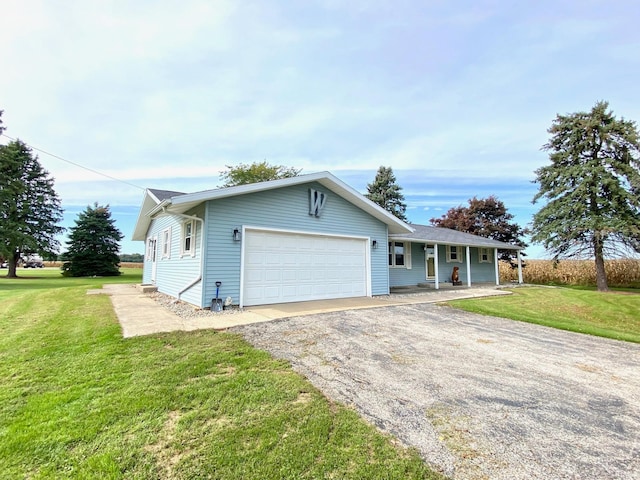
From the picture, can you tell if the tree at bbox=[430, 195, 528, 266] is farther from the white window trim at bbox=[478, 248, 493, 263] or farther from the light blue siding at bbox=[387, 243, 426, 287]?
the light blue siding at bbox=[387, 243, 426, 287]

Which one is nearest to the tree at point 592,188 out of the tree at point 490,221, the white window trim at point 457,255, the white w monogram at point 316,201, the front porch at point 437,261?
the front porch at point 437,261

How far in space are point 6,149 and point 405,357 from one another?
35.7 m

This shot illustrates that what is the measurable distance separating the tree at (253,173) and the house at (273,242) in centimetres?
2036

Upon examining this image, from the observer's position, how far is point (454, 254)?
1708 centimetres

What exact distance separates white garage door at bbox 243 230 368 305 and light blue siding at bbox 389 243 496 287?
14.6 feet

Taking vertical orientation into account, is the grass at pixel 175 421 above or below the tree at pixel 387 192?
below

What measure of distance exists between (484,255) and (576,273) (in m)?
7.36

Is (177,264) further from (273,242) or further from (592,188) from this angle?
(592,188)

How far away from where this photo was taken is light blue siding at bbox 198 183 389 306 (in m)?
7.65

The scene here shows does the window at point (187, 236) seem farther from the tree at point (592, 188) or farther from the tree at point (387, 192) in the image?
the tree at point (387, 192)

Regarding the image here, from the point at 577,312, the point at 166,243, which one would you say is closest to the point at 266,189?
the point at 166,243

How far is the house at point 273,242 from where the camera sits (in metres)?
7.75

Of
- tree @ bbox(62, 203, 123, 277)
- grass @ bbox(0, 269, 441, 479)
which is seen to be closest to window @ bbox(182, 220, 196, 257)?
grass @ bbox(0, 269, 441, 479)

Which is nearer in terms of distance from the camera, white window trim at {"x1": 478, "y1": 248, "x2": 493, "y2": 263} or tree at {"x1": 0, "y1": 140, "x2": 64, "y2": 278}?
white window trim at {"x1": 478, "y1": 248, "x2": 493, "y2": 263}
